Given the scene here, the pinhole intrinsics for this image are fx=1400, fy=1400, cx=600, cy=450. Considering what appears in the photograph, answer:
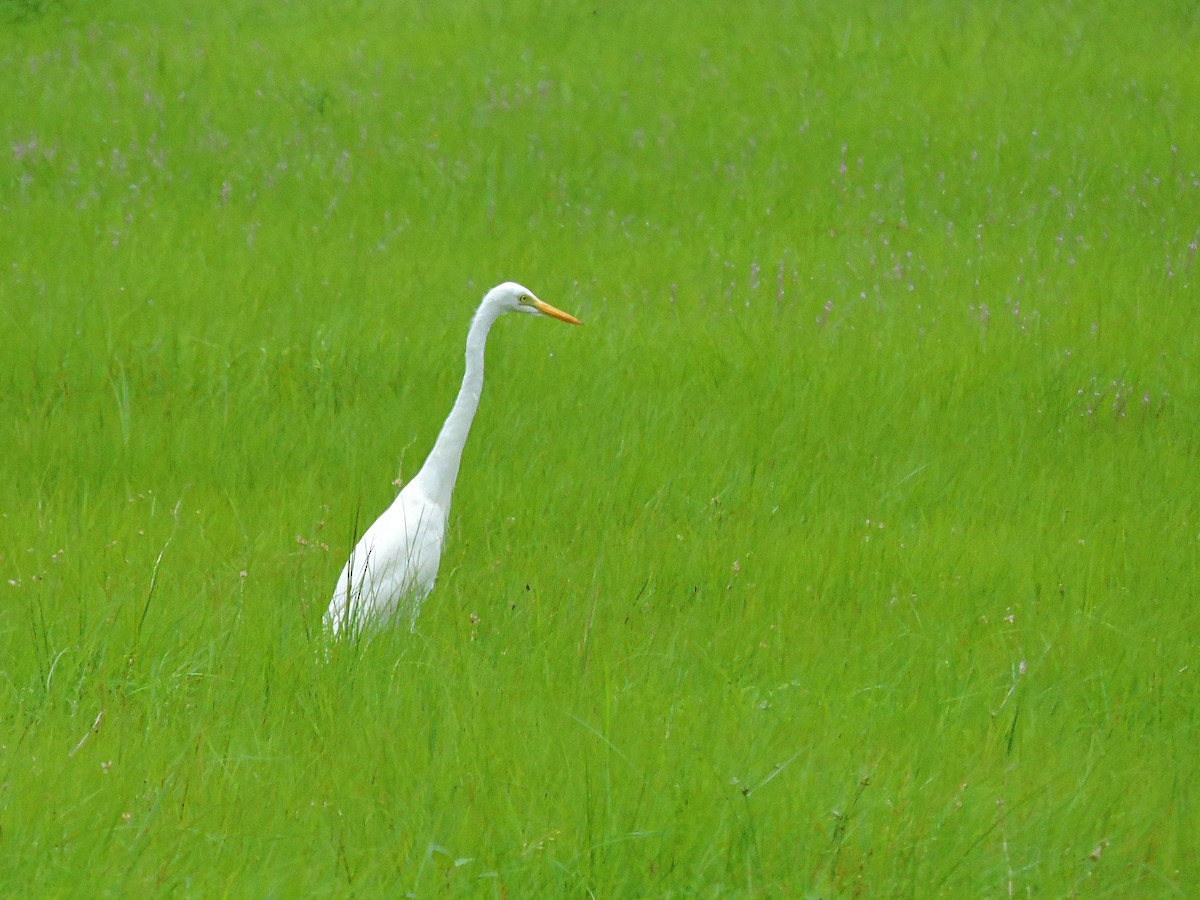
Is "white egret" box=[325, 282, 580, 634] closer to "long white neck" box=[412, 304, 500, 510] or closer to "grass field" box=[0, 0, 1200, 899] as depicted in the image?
"long white neck" box=[412, 304, 500, 510]

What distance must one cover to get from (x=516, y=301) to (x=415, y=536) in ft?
3.56

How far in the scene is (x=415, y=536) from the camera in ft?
14.4

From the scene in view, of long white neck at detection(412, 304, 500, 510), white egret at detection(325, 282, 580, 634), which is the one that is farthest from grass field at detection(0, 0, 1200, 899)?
long white neck at detection(412, 304, 500, 510)

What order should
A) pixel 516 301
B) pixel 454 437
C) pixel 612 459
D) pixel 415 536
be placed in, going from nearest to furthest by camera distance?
pixel 415 536 < pixel 454 437 < pixel 516 301 < pixel 612 459

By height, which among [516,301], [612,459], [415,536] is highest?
[516,301]

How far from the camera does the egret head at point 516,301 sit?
496 centimetres

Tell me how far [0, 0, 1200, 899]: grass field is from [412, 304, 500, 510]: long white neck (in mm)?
287

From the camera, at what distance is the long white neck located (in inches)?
187

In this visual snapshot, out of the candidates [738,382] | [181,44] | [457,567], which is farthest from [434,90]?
[457,567]


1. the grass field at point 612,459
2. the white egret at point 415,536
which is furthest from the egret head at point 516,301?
the grass field at point 612,459

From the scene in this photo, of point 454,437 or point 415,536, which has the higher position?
point 454,437

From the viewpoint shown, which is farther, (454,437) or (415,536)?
(454,437)

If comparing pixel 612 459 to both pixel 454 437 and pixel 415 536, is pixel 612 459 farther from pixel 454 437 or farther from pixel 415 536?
pixel 415 536

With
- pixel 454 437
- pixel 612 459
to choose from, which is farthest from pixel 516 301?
pixel 612 459
